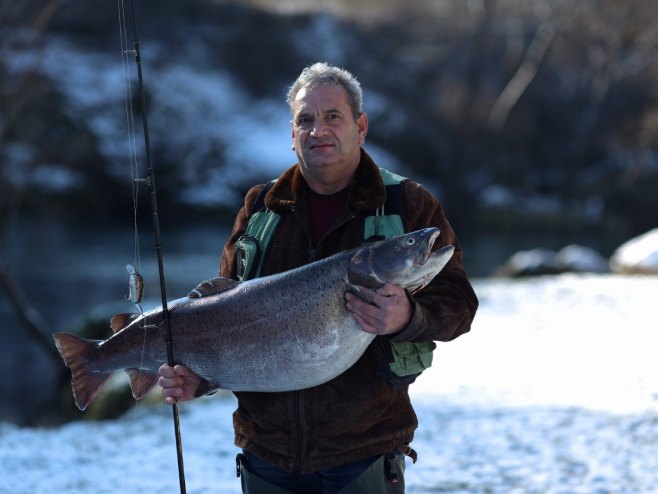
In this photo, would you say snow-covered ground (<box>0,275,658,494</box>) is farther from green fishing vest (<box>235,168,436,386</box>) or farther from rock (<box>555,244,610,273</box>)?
rock (<box>555,244,610,273</box>)

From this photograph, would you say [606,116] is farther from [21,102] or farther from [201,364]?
[201,364]

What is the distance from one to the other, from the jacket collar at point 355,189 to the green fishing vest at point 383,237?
4 centimetres

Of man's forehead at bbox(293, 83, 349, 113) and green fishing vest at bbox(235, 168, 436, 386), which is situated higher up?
man's forehead at bbox(293, 83, 349, 113)

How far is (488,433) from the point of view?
717cm

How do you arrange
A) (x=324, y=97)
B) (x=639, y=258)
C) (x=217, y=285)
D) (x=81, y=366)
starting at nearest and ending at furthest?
(x=324, y=97), (x=217, y=285), (x=81, y=366), (x=639, y=258)

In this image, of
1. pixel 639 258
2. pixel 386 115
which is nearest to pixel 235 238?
pixel 639 258

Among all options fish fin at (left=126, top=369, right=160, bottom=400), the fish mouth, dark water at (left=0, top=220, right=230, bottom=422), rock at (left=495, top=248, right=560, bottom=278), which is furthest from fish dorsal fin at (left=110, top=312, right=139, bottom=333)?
rock at (left=495, top=248, right=560, bottom=278)

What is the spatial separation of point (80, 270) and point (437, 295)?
680 inches

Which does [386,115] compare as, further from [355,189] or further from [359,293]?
[359,293]

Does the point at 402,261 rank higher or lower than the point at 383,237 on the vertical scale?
lower

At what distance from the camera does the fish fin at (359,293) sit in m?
2.73

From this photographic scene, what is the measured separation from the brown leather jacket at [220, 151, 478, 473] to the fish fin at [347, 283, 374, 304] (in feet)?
0.56

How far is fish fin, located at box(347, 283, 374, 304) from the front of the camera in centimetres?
273

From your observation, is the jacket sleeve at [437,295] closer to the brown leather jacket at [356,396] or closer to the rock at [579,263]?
the brown leather jacket at [356,396]
